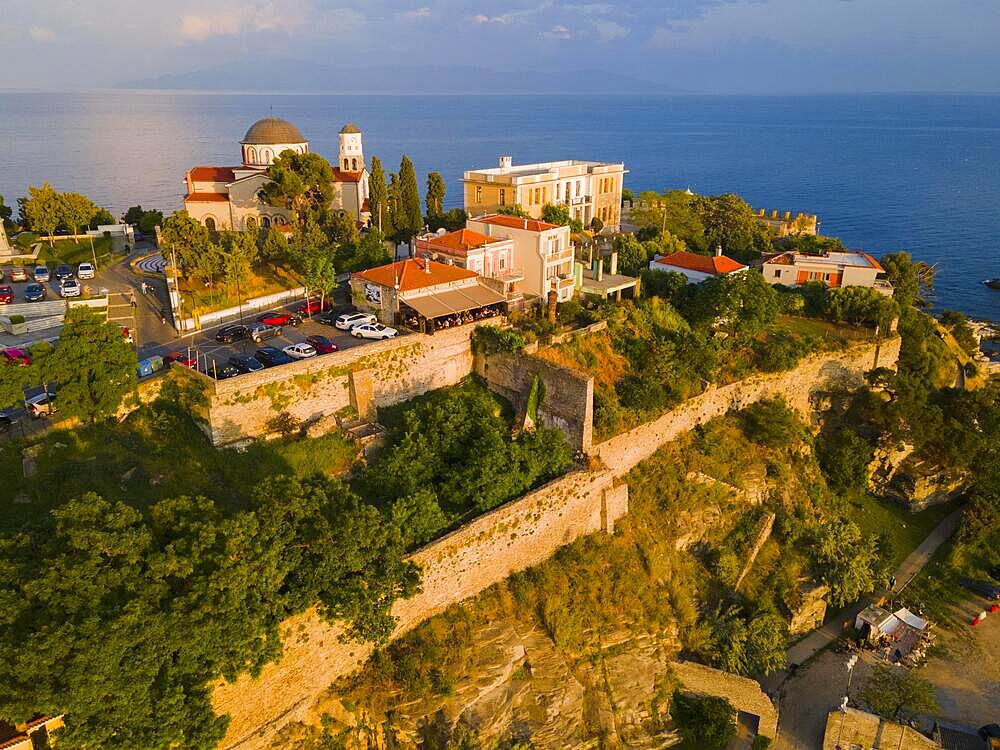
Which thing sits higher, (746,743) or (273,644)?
(273,644)

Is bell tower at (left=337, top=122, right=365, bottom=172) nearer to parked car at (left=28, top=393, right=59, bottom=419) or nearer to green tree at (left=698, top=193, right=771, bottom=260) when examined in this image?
green tree at (left=698, top=193, right=771, bottom=260)

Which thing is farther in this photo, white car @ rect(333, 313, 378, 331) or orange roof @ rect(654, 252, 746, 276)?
orange roof @ rect(654, 252, 746, 276)

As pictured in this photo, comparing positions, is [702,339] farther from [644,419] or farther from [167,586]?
[167,586]

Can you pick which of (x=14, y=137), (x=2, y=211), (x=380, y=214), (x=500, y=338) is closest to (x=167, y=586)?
(x=500, y=338)

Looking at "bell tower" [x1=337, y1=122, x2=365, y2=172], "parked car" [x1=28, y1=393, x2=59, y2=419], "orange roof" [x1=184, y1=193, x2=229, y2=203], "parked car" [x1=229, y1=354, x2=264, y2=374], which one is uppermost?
"bell tower" [x1=337, y1=122, x2=365, y2=172]

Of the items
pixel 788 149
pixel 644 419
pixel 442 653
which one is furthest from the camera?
pixel 788 149

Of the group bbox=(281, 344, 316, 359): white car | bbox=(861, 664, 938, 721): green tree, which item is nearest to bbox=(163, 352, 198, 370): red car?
bbox=(281, 344, 316, 359): white car
